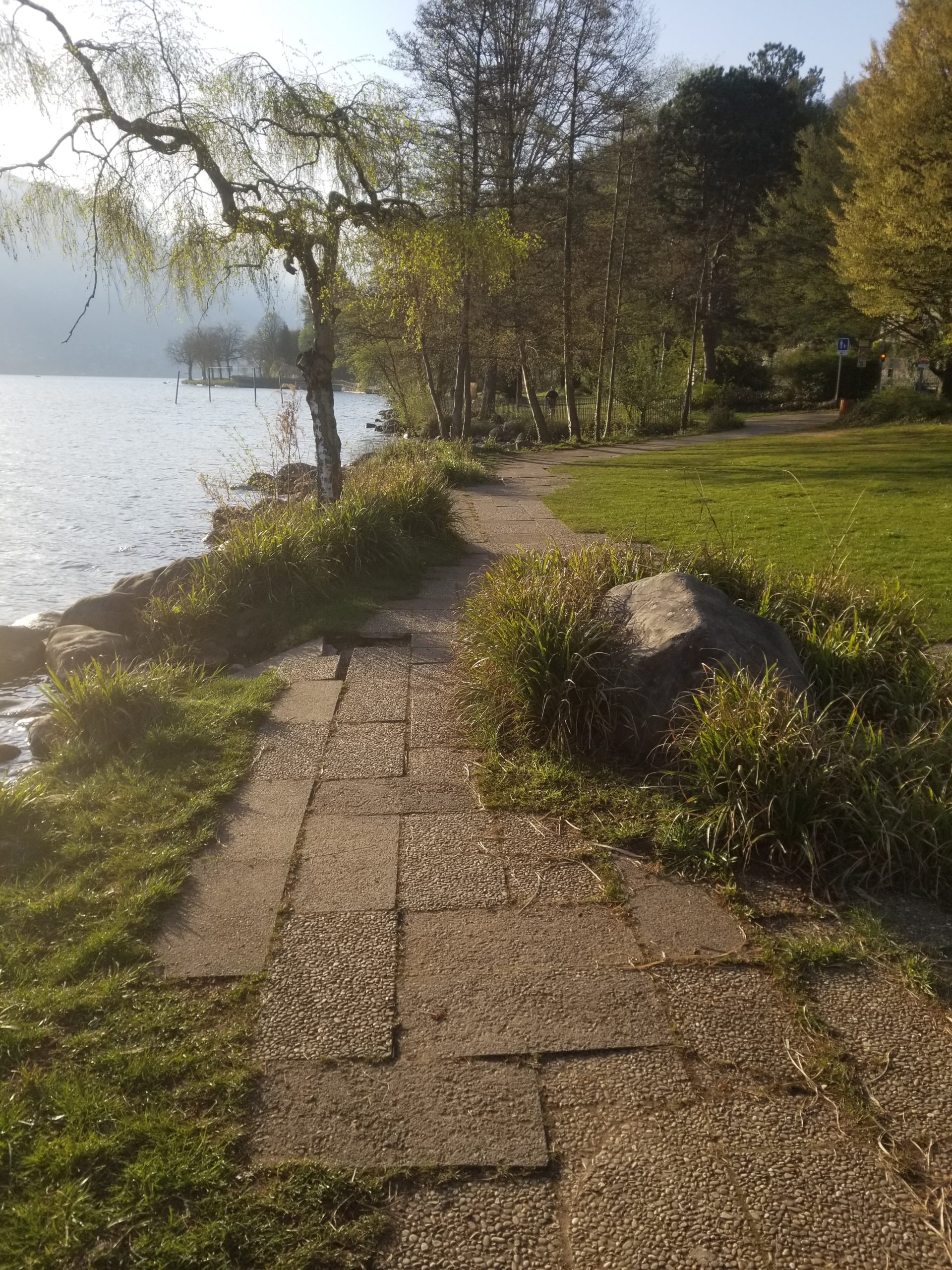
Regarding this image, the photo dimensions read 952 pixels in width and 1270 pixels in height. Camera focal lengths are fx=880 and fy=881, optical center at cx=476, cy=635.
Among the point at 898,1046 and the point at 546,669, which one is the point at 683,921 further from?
the point at 546,669

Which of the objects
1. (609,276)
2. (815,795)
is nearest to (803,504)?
(815,795)

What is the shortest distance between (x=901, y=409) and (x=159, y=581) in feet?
76.7

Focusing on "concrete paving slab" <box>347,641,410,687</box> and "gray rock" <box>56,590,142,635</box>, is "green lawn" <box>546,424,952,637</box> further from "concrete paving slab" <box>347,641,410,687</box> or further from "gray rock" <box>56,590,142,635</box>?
"gray rock" <box>56,590,142,635</box>

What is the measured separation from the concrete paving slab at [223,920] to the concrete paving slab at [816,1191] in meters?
1.45

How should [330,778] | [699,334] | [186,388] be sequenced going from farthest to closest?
[186,388], [699,334], [330,778]

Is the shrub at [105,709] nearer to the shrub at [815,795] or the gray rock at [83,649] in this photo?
the gray rock at [83,649]

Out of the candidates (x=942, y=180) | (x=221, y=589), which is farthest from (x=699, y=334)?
(x=221, y=589)

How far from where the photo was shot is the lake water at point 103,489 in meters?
13.0

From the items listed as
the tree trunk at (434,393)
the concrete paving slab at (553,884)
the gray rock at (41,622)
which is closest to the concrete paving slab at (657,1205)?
the concrete paving slab at (553,884)

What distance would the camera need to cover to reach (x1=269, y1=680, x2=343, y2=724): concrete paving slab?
4.87 metres

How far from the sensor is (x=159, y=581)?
8.23 m

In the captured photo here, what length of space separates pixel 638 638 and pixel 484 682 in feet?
2.88

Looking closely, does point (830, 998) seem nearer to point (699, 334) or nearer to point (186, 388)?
point (699, 334)

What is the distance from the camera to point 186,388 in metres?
116
